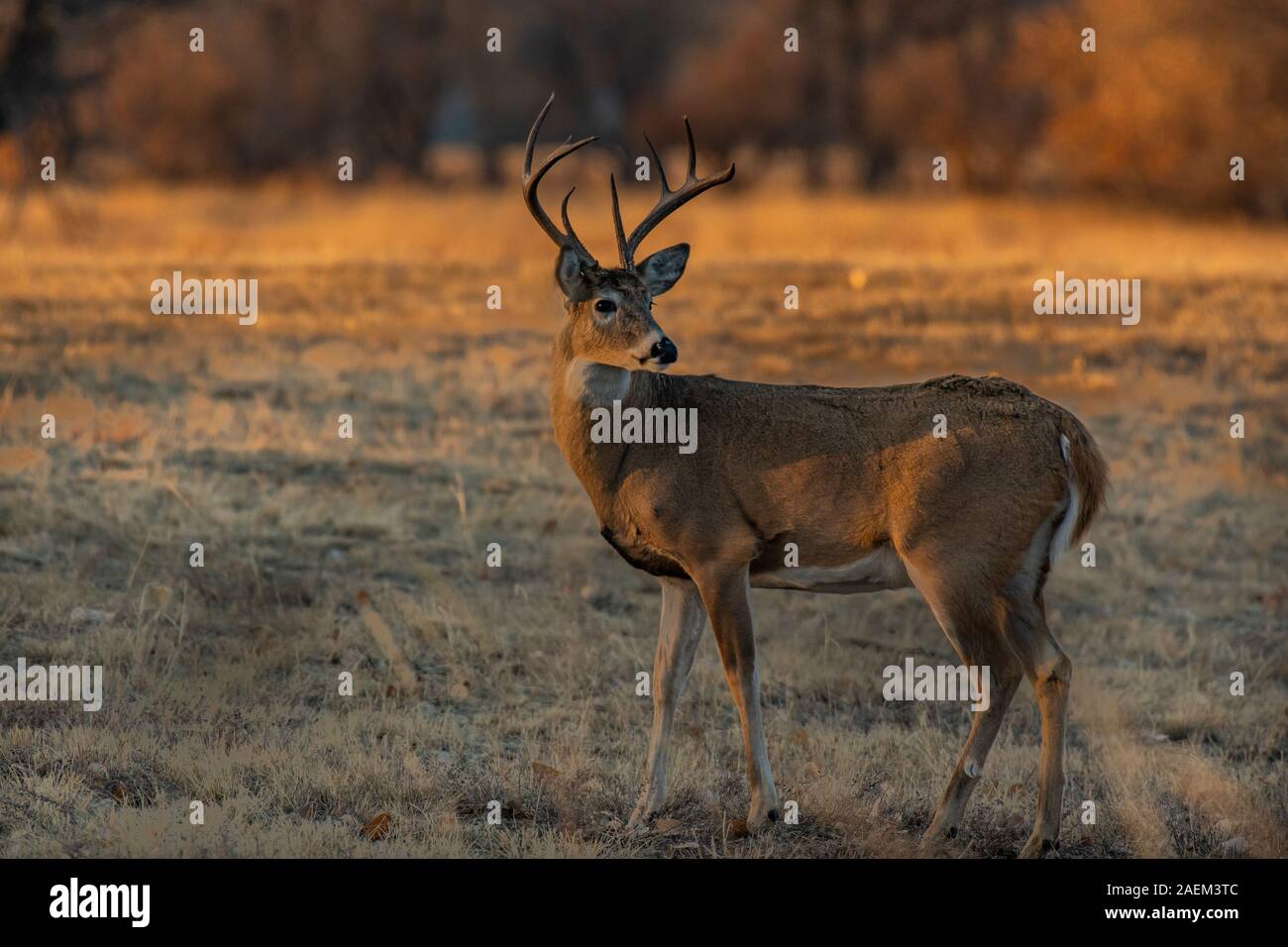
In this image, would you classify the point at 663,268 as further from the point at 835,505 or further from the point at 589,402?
the point at 835,505

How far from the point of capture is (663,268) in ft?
28.5

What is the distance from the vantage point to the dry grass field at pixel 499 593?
8180mm

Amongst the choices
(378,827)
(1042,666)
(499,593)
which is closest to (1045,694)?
(1042,666)

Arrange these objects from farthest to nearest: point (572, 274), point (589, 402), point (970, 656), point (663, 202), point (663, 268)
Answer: point (663, 202)
point (663, 268)
point (589, 402)
point (572, 274)
point (970, 656)

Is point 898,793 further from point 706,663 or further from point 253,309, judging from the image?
point 253,309

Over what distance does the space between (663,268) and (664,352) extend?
1.00 metres

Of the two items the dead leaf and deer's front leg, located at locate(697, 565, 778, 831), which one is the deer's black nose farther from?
the dead leaf

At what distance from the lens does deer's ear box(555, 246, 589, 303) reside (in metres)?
8.06

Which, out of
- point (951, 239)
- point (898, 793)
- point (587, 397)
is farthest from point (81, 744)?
point (951, 239)

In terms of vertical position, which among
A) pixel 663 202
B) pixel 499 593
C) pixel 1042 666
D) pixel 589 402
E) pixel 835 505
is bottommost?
pixel 1042 666

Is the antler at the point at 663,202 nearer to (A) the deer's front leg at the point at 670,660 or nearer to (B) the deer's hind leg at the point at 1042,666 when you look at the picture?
(A) the deer's front leg at the point at 670,660

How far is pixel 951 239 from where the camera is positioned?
2470 cm

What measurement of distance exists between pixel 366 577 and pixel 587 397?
345 centimetres

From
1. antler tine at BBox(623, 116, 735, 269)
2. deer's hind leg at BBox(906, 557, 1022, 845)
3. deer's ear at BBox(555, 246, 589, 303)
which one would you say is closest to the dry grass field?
deer's hind leg at BBox(906, 557, 1022, 845)
